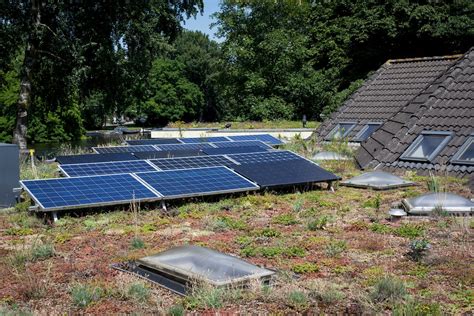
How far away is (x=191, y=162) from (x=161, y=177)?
225 cm

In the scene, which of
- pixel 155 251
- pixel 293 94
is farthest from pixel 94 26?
pixel 293 94

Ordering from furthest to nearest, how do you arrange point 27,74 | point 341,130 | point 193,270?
point 341,130
point 27,74
point 193,270

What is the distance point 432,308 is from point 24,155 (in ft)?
59.8

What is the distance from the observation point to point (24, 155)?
68.4ft

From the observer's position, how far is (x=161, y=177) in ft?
40.6

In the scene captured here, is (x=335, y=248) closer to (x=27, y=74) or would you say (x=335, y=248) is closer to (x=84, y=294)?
(x=84, y=294)

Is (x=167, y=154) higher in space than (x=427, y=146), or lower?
lower

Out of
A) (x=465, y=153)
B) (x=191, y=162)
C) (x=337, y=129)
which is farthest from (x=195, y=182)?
(x=337, y=129)

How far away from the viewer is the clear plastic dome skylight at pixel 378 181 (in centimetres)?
1345

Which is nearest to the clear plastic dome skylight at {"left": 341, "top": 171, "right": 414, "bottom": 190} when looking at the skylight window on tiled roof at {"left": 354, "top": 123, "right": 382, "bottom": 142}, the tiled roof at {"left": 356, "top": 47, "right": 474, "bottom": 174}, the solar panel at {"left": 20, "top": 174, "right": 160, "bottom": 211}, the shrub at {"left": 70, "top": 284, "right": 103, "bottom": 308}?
the tiled roof at {"left": 356, "top": 47, "right": 474, "bottom": 174}

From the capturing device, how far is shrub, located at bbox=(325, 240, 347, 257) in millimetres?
8208

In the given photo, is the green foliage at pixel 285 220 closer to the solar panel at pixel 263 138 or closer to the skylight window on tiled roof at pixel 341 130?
the skylight window on tiled roof at pixel 341 130

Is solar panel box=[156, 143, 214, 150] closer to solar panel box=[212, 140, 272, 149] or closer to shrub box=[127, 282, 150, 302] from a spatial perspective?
solar panel box=[212, 140, 272, 149]

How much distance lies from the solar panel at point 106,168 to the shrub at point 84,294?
6.62 m
